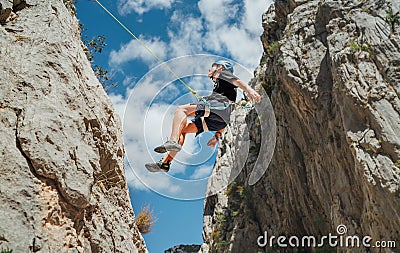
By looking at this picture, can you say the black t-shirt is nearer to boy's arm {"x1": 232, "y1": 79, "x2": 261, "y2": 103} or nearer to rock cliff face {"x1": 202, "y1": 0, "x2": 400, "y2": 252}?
boy's arm {"x1": 232, "y1": 79, "x2": 261, "y2": 103}

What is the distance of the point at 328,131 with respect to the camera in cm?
1427

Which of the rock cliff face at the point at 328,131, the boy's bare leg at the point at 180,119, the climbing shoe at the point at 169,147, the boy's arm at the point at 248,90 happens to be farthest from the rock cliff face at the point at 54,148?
the rock cliff face at the point at 328,131

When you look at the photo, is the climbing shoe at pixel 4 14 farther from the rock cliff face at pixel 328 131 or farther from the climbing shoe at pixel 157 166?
the rock cliff face at pixel 328 131

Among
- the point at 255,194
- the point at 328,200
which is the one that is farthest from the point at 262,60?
the point at 328,200

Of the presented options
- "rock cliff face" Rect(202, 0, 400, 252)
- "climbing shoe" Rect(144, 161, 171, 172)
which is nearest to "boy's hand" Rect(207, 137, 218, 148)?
"climbing shoe" Rect(144, 161, 171, 172)

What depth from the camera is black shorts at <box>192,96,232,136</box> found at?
8062mm

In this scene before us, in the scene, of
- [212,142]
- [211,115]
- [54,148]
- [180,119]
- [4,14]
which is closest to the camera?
[54,148]

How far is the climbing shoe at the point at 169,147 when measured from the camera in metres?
7.47

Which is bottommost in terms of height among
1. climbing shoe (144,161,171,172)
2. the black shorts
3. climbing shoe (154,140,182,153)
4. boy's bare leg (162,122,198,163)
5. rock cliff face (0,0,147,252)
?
rock cliff face (0,0,147,252)

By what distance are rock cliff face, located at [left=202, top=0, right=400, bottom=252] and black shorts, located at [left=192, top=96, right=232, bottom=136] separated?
4941 mm

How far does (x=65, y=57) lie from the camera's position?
5.92 m

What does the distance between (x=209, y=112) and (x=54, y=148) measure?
12.6ft

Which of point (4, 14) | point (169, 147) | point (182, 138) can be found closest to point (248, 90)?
point (182, 138)

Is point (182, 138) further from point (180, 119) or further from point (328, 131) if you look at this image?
point (328, 131)
